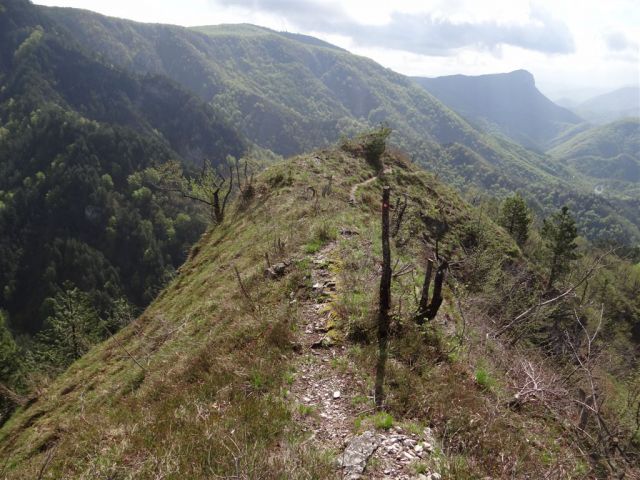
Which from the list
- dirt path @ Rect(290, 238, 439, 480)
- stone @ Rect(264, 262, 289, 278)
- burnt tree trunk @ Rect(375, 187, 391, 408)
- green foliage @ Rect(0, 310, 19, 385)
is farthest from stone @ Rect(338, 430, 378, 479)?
green foliage @ Rect(0, 310, 19, 385)

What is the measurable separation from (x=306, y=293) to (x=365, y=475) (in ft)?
22.7

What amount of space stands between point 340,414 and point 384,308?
2749 millimetres

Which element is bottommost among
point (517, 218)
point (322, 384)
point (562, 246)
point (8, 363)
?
point (8, 363)

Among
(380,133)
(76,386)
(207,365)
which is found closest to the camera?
(207,365)

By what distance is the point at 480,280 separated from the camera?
2688cm

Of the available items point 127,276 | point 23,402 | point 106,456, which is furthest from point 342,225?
point 127,276

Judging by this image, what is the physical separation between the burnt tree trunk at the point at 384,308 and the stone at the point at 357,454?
107 centimetres

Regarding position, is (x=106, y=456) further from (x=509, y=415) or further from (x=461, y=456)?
(x=509, y=415)

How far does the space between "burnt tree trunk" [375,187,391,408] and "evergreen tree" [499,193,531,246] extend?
149 feet

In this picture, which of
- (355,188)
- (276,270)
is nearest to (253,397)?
(276,270)

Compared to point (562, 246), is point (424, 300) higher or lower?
higher

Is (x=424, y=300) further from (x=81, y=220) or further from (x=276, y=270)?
(x=81, y=220)

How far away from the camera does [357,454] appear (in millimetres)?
6504

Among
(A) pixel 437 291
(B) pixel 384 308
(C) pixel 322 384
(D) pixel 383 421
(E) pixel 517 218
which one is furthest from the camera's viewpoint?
(E) pixel 517 218
